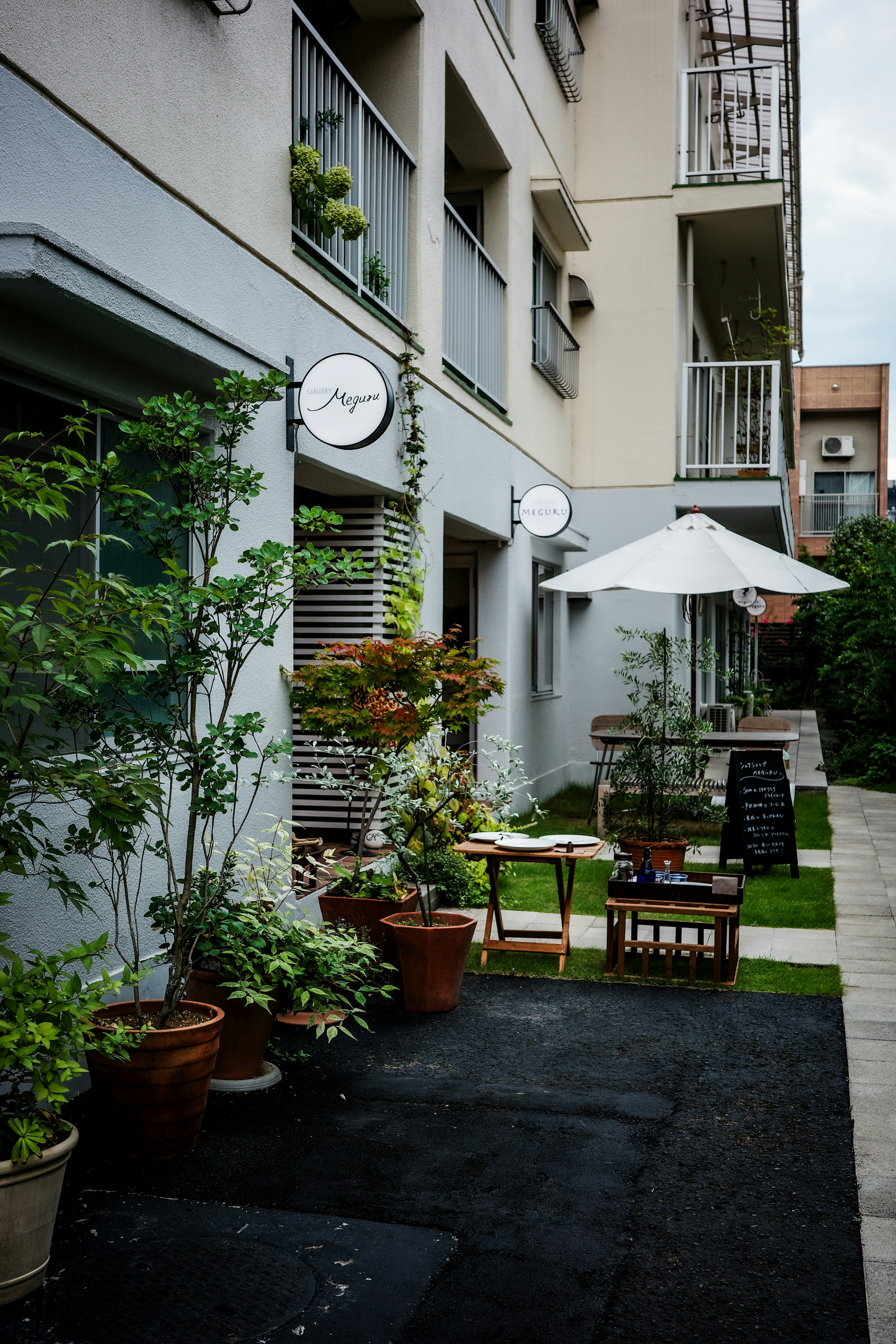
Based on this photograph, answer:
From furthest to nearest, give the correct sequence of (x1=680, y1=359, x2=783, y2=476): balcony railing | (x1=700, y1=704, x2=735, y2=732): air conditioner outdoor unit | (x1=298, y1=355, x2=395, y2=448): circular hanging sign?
1. (x1=700, y1=704, x2=735, y2=732): air conditioner outdoor unit
2. (x1=680, y1=359, x2=783, y2=476): balcony railing
3. (x1=298, y1=355, x2=395, y2=448): circular hanging sign

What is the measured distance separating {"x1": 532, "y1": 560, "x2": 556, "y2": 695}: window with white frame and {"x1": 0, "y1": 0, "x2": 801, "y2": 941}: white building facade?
7cm

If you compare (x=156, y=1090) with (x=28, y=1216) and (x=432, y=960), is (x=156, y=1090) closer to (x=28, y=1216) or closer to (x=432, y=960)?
(x=28, y=1216)

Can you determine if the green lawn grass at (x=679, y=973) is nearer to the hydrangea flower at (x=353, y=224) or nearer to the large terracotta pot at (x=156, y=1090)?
the large terracotta pot at (x=156, y=1090)

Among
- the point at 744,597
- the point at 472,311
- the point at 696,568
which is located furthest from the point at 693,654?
the point at 744,597

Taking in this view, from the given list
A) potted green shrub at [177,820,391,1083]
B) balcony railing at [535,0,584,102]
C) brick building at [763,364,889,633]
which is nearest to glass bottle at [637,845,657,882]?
potted green shrub at [177,820,391,1083]

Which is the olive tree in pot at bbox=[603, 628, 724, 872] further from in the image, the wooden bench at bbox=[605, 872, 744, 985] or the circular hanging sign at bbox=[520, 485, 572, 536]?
the wooden bench at bbox=[605, 872, 744, 985]

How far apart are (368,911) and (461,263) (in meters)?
5.81

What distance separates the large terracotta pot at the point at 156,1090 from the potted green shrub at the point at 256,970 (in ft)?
1.00

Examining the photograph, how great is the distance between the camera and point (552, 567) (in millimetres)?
13133

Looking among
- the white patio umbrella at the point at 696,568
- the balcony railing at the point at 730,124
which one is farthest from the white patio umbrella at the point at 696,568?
the balcony railing at the point at 730,124

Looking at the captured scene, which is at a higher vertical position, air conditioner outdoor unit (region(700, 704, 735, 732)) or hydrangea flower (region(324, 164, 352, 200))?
hydrangea flower (region(324, 164, 352, 200))

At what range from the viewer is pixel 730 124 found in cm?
1953

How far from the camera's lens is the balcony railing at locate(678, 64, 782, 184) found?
41.7 feet

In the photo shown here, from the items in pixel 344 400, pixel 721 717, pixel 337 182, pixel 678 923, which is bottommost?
pixel 678 923
